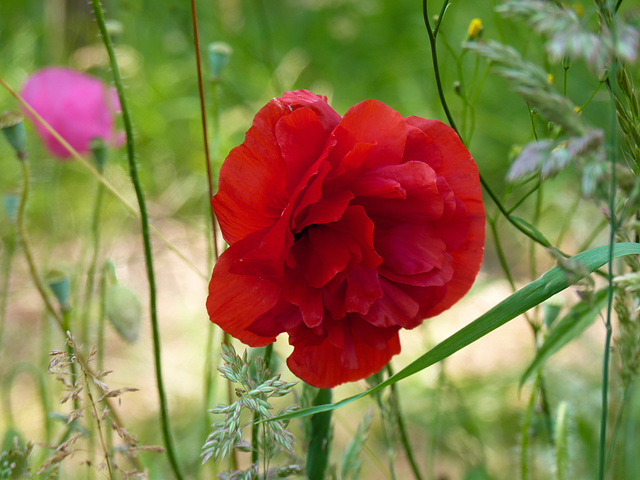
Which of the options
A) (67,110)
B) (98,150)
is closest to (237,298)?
(98,150)

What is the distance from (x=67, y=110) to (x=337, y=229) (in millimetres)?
595

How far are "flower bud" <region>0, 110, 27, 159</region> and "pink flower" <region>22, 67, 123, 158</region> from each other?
32 centimetres

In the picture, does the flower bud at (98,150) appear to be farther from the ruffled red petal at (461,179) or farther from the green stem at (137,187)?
the ruffled red petal at (461,179)

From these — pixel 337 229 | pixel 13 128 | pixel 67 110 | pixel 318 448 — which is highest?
pixel 67 110

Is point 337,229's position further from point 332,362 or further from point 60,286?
point 60,286

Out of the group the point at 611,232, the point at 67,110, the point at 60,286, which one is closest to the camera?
the point at 611,232

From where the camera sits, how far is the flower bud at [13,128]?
0.45 metres

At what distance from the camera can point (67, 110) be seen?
2.70ft

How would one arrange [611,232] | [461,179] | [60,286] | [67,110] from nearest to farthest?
[611,232]
[461,179]
[60,286]
[67,110]

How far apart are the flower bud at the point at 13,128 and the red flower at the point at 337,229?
0.72ft

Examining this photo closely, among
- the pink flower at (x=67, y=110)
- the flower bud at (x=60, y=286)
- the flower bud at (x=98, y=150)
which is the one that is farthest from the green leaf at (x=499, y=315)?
the pink flower at (x=67, y=110)

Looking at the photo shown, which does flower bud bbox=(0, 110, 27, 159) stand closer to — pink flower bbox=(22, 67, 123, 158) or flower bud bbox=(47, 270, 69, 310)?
flower bud bbox=(47, 270, 69, 310)

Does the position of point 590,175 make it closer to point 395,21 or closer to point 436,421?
point 436,421

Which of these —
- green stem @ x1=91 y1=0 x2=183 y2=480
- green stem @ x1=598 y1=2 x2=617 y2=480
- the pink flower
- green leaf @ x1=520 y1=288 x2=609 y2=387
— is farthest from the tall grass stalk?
the pink flower
